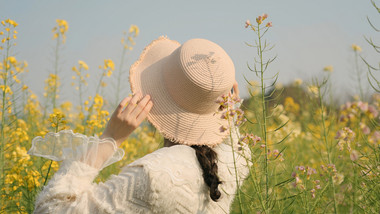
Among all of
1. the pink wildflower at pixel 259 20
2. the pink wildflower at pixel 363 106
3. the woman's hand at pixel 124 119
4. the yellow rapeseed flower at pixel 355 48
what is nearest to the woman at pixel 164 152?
the woman's hand at pixel 124 119

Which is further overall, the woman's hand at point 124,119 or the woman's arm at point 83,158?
the woman's hand at point 124,119

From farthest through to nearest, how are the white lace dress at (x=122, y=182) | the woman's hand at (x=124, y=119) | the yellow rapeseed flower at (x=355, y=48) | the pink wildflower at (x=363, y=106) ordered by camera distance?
the yellow rapeseed flower at (x=355, y=48), the woman's hand at (x=124, y=119), the white lace dress at (x=122, y=182), the pink wildflower at (x=363, y=106)

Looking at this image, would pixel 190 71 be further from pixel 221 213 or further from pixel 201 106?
pixel 221 213

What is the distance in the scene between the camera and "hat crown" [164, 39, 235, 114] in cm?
142

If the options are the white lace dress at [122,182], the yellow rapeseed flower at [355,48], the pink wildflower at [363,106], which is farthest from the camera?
the yellow rapeseed flower at [355,48]

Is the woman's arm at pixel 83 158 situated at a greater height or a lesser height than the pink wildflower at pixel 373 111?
lesser

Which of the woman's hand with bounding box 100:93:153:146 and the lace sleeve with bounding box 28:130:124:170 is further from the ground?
the woman's hand with bounding box 100:93:153:146

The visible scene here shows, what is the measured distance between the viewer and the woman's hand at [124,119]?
1342 millimetres

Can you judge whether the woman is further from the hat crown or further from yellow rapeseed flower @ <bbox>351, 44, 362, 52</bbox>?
yellow rapeseed flower @ <bbox>351, 44, 362, 52</bbox>

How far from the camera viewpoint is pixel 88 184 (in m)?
1.30

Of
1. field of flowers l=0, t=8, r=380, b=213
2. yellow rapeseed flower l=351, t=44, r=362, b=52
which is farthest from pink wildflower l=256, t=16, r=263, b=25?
yellow rapeseed flower l=351, t=44, r=362, b=52

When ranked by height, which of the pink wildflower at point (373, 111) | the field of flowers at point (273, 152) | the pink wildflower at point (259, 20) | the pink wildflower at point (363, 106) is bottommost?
the field of flowers at point (273, 152)

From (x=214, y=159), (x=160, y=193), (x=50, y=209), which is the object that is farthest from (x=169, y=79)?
(x=50, y=209)

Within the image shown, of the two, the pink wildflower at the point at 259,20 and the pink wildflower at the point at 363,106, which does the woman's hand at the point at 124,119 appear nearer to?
the pink wildflower at the point at 259,20
